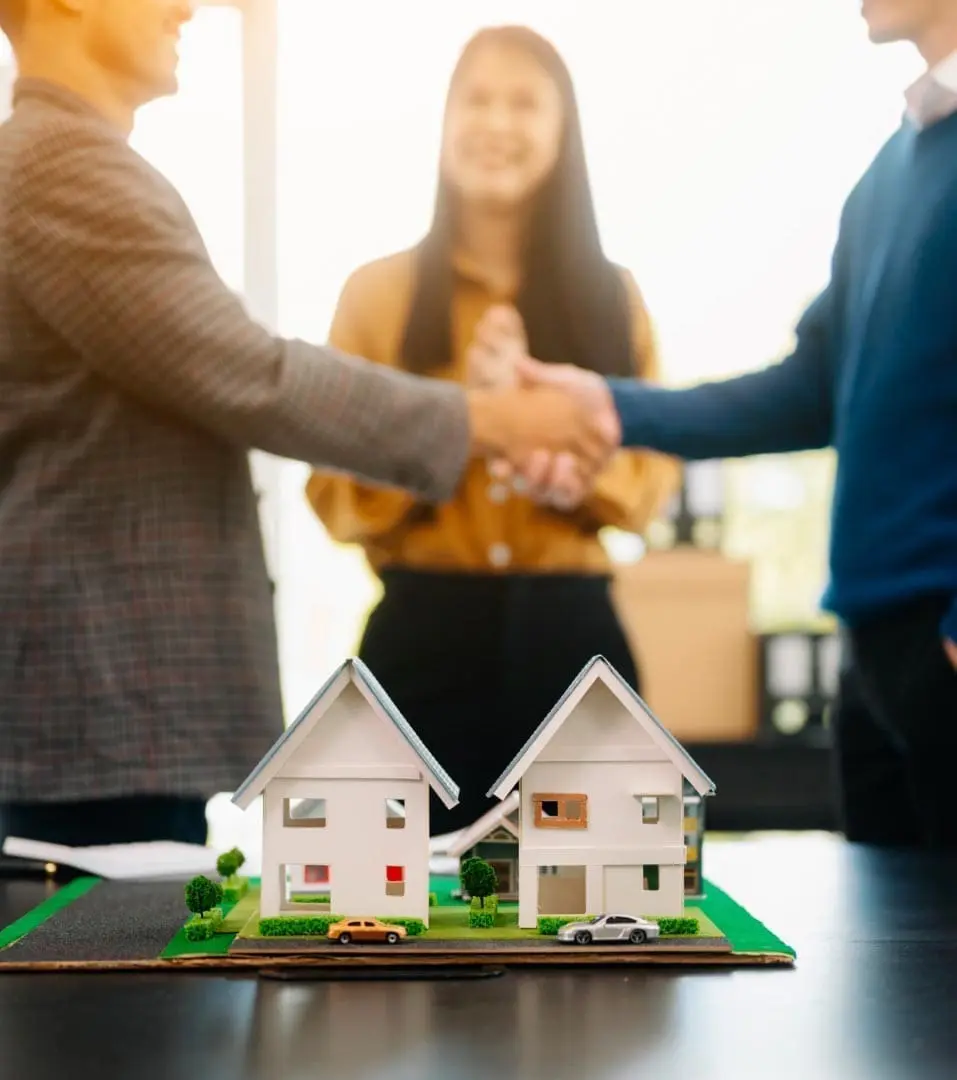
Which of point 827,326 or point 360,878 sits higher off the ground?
point 827,326

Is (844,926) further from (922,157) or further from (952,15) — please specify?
(952,15)

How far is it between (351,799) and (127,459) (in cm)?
67

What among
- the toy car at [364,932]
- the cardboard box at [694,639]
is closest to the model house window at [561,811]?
the toy car at [364,932]

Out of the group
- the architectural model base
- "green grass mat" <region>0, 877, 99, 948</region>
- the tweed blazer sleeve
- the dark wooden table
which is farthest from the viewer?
the tweed blazer sleeve

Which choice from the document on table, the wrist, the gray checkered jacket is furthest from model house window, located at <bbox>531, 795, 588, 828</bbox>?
the wrist

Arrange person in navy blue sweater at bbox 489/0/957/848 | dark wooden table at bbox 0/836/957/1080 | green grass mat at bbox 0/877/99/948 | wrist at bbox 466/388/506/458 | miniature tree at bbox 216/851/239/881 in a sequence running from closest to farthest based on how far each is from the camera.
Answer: dark wooden table at bbox 0/836/957/1080
green grass mat at bbox 0/877/99/948
miniature tree at bbox 216/851/239/881
person in navy blue sweater at bbox 489/0/957/848
wrist at bbox 466/388/506/458

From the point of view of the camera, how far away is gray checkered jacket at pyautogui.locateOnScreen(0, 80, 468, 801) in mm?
1277

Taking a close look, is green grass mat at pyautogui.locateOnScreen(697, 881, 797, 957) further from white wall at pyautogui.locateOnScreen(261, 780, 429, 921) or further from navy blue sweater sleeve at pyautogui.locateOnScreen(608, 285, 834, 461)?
navy blue sweater sleeve at pyautogui.locateOnScreen(608, 285, 834, 461)

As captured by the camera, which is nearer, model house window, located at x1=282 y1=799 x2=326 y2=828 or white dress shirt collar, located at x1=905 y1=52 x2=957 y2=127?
model house window, located at x1=282 y1=799 x2=326 y2=828

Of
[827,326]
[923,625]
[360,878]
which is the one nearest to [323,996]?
[360,878]

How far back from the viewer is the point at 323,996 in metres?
0.69

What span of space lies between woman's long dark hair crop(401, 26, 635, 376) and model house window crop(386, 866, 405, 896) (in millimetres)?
998

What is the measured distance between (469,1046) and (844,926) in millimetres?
366

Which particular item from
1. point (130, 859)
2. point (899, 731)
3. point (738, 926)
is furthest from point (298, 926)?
point (899, 731)
